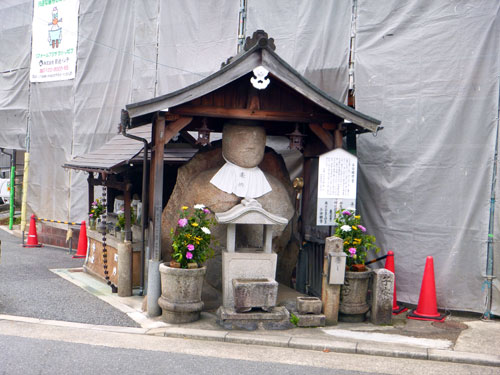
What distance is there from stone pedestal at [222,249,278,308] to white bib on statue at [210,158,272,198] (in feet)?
3.90

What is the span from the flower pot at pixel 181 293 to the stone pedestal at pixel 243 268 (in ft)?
1.42

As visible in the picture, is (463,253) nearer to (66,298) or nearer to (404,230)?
(404,230)

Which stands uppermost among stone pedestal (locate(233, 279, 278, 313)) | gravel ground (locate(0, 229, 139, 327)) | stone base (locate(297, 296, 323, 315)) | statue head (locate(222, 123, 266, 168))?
statue head (locate(222, 123, 266, 168))

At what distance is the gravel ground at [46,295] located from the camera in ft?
25.0

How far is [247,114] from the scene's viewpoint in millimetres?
7805

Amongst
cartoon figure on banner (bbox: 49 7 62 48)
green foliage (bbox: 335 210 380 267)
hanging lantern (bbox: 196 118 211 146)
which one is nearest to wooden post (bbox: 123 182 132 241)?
hanging lantern (bbox: 196 118 211 146)

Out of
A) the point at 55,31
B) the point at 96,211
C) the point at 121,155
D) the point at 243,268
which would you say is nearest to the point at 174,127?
the point at 121,155

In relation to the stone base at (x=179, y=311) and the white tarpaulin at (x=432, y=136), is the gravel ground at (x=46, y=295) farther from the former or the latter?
the white tarpaulin at (x=432, y=136)

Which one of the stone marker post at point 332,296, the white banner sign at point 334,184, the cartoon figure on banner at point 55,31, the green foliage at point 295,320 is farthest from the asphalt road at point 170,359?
the cartoon figure on banner at point 55,31

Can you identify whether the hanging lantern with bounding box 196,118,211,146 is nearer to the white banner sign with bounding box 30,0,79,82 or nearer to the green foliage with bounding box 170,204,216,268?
the green foliage with bounding box 170,204,216,268

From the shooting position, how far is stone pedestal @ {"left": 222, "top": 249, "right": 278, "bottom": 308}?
749cm

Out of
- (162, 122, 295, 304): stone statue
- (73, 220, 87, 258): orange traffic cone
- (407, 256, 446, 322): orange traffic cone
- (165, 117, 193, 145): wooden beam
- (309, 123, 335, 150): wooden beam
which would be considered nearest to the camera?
(165, 117, 193, 145): wooden beam

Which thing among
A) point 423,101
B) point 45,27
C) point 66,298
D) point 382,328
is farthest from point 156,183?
point 45,27

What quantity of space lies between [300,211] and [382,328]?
3020 millimetres
